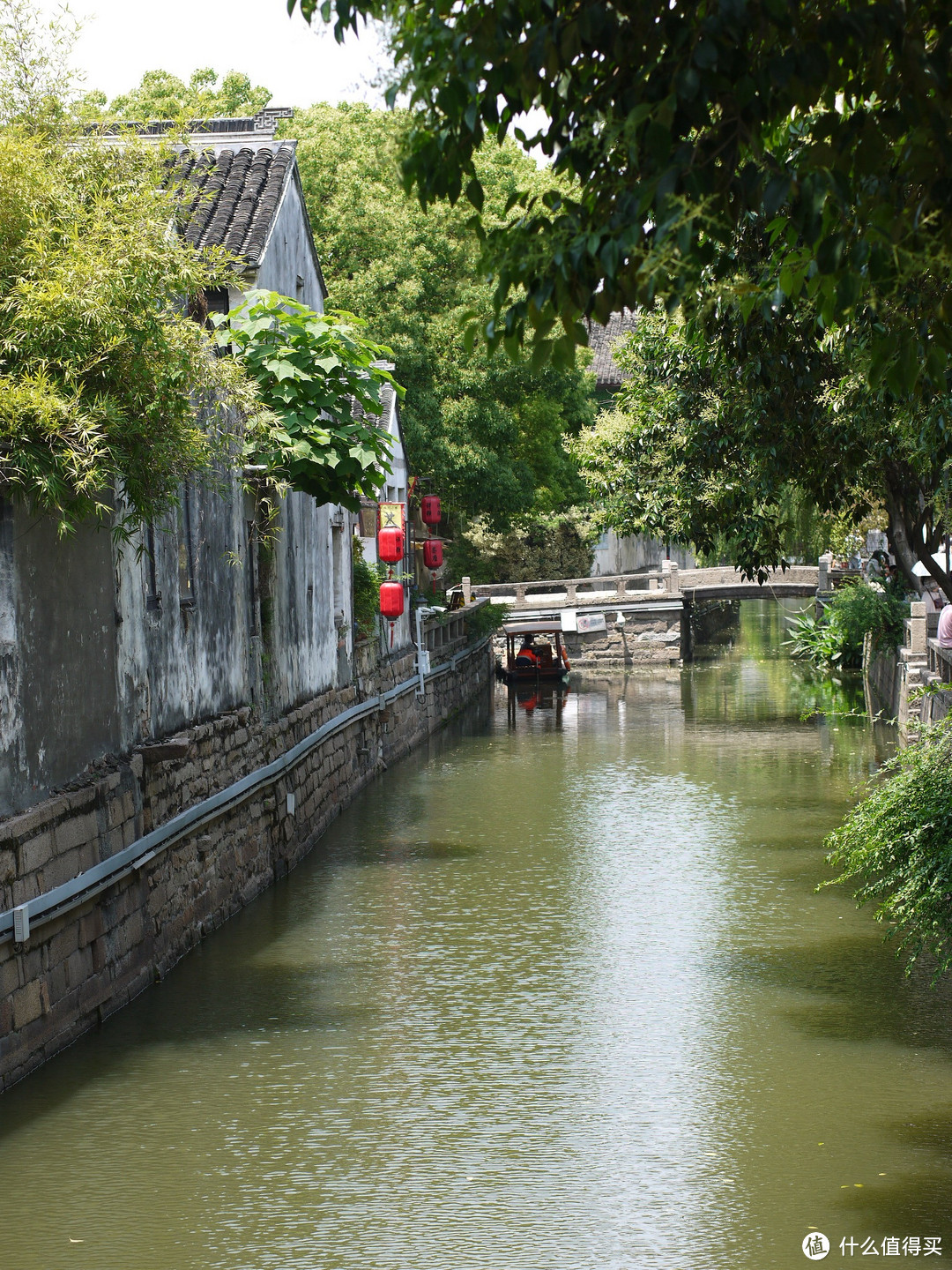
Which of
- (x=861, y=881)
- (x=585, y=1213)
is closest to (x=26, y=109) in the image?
(x=585, y=1213)

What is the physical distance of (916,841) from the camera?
9508 mm

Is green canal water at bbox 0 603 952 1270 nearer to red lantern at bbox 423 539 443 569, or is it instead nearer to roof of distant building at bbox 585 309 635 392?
red lantern at bbox 423 539 443 569

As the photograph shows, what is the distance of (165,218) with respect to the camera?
31.5ft

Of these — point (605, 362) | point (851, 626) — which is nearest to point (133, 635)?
point (851, 626)

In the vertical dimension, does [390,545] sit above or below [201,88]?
below

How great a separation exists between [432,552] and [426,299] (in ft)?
22.8

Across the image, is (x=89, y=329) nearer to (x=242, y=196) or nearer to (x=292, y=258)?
(x=242, y=196)

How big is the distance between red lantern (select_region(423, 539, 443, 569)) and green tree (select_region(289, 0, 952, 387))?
76.1 ft

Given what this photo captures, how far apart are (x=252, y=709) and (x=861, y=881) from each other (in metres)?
6.41

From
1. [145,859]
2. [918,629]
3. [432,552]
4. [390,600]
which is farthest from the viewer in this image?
[432,552]

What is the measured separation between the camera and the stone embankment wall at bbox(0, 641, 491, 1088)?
8688mm

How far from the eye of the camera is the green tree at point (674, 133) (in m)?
4.84

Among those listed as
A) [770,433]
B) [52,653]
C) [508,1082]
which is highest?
→ [770,433]

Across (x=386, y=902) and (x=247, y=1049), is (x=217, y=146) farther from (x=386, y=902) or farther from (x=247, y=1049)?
(x=247, y=1049)
